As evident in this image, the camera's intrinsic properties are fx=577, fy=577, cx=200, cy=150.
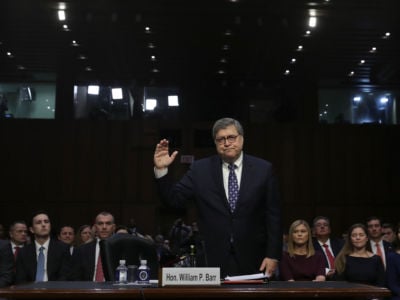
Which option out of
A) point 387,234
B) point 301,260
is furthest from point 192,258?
point 387,234

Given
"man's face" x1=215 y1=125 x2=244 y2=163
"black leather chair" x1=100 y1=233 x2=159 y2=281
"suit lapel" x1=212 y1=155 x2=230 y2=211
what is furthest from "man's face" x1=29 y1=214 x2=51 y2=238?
"man's face" x1=215 y1=125 x2=244 y2=163

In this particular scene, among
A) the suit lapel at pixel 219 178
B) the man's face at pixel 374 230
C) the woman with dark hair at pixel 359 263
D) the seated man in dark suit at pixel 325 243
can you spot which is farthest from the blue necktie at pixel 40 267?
the man's face at pixel 374 230

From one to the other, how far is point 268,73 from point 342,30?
265 cm

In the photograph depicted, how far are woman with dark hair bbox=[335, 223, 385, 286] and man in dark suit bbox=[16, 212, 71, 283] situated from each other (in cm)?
251

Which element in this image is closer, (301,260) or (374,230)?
(301,260)

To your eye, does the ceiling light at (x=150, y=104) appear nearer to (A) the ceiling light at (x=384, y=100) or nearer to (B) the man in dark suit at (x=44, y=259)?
(A) the ceiling light at (x=384, y=100)

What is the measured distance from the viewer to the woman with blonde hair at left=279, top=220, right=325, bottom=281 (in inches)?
201

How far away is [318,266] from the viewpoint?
16.9 feet

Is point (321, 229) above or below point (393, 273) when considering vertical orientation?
above

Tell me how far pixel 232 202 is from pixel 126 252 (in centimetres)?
68

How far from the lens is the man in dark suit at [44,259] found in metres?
5.27

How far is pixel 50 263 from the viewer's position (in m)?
5.33

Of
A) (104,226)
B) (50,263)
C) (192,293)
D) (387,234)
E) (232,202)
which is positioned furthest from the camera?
(387,234)

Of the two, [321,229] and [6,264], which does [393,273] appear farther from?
[6,264]
